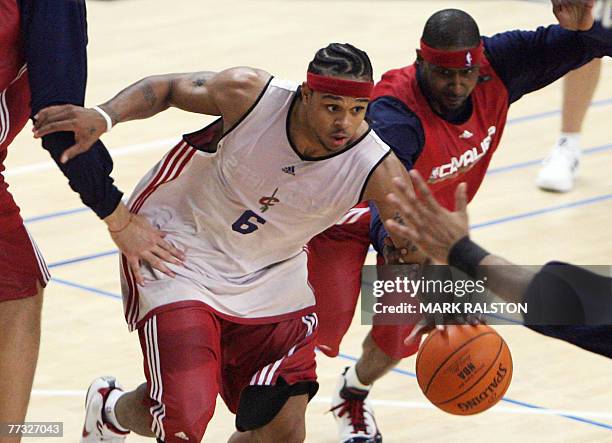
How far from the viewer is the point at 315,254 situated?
6.55 m

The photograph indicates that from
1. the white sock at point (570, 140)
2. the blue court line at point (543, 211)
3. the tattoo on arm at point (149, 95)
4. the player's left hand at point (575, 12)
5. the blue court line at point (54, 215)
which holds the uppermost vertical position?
the player's left hand at point (575, 12)

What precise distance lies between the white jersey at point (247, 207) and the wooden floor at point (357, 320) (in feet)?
3.42

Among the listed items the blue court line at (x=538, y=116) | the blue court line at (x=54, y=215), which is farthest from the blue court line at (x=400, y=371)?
the blue court line at (x=538, y=116)

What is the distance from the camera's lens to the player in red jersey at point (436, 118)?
637 cm

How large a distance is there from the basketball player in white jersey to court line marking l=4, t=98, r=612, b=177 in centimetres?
511

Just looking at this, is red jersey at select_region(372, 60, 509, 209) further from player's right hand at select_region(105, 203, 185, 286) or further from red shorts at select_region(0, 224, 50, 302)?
red shorts at select_region(0, 224, 50, 302)

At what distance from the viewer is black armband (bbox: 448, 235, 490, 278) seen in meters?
3.94

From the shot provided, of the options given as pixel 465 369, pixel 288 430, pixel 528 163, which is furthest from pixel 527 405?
pixel 528 163

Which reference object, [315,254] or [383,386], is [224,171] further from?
[383,386]

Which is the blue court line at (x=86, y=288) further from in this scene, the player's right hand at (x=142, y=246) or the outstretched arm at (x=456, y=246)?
the outstretched arm at (x=456, y=246)

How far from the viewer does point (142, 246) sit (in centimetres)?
543

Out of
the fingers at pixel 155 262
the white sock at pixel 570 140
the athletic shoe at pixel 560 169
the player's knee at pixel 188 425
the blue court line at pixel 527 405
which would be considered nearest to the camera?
the player's knee at pixel 188 425

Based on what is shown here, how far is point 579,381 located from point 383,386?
0.97 meters

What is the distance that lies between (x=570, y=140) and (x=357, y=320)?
10.3 feet
